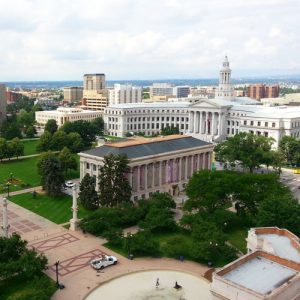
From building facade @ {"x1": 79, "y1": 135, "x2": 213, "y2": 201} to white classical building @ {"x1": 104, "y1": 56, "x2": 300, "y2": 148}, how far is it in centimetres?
5402

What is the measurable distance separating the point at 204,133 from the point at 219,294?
135 metres

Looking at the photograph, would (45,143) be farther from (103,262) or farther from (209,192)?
(103,262)

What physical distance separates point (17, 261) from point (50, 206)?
3472 centimetres

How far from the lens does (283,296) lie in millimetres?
39406

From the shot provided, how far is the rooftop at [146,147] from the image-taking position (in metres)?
90.0

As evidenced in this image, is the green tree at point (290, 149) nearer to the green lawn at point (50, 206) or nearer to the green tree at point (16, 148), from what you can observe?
the green lawn at point (50, 206)

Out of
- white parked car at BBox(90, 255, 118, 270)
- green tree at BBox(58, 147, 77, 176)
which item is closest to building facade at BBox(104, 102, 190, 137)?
green tree at BBox(58, 147, 77, 176)

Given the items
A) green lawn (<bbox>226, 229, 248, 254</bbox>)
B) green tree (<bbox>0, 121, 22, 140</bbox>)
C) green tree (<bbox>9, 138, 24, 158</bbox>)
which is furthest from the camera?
green tree (<bbox>0, 121, 22, 140</bbox>)

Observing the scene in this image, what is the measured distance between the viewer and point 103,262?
192ft

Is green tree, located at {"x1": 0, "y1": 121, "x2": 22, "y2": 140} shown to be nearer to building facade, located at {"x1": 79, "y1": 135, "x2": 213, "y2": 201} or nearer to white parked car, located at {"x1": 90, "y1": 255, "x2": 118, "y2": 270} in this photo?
building facade, located at {"x1": 79, "y1": 135, "x2": 213, "y2": 201}

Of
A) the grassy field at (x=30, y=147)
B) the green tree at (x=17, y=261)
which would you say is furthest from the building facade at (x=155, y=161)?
the grassy field at (x=30, y=147)

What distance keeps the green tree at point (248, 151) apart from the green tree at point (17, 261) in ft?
215

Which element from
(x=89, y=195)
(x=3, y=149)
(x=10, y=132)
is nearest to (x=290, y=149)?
(x=89, y=195)

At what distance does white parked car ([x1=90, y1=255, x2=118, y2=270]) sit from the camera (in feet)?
190
